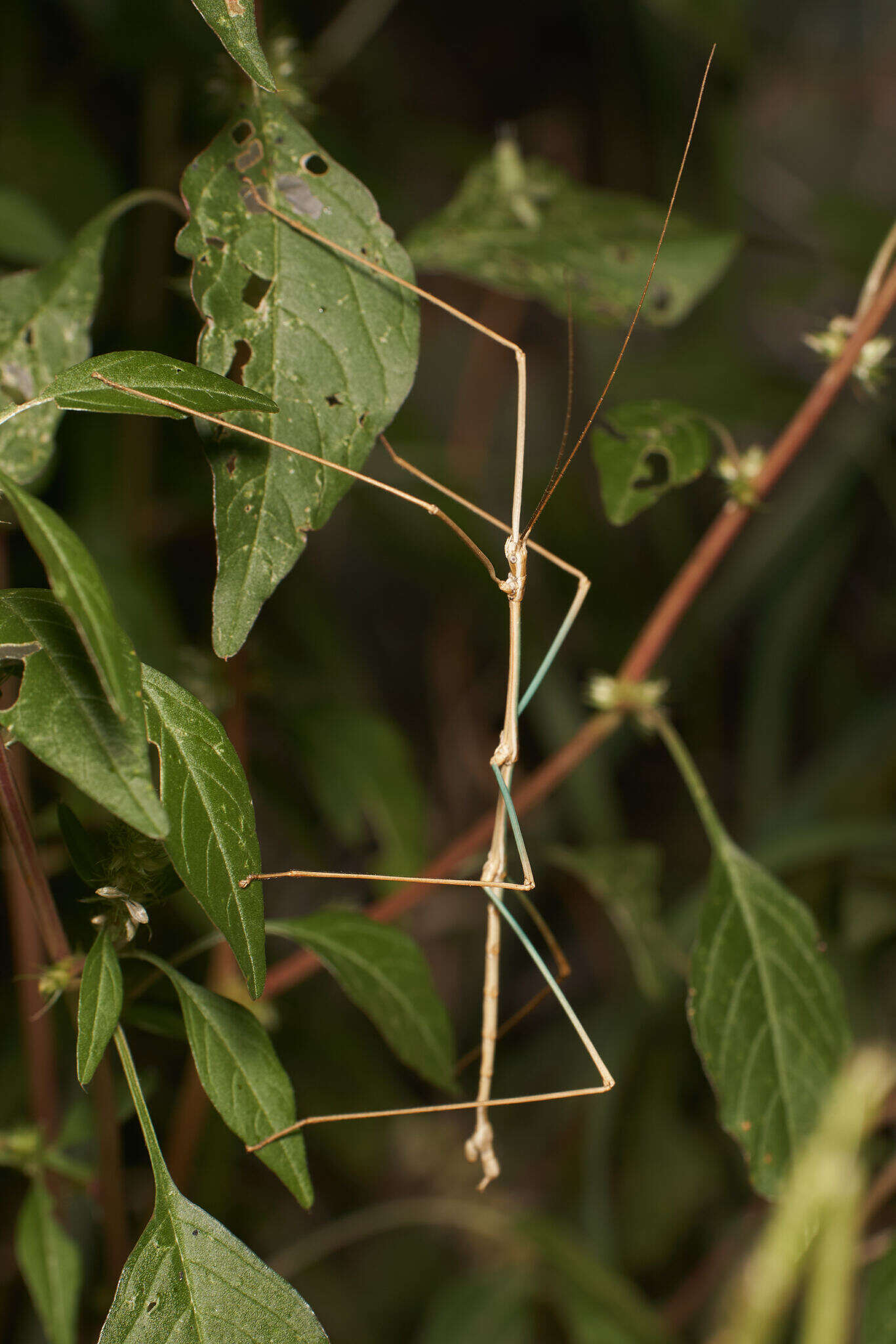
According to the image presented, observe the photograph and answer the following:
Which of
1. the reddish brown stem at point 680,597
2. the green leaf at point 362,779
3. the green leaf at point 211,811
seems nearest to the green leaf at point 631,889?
the reddish brown stem at point 680,597

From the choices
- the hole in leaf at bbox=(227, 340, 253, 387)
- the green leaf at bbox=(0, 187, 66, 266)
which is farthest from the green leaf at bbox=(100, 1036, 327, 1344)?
the green leaf at bbox=(0, 187, 66, 266)

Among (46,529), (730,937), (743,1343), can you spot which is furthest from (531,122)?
(743,1343)

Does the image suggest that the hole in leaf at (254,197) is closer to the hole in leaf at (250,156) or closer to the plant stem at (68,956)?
the hole in leaf at (250,156)

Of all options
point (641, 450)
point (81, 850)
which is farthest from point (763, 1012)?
point (81, 850)

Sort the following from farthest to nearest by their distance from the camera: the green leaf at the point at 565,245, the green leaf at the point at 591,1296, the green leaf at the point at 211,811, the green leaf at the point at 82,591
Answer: the green leaf at the point at 591,1296
the green leaf at the point at 565,245
the green leaf at the point at 211,811
the green leaf at the point at 82,591

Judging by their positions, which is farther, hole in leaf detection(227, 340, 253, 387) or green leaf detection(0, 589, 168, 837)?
hole in leaf detection(227, 340, 253, 387)

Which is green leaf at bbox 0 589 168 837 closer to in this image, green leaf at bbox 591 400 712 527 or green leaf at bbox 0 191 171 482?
green leaf at bbox 0 191 171 482
